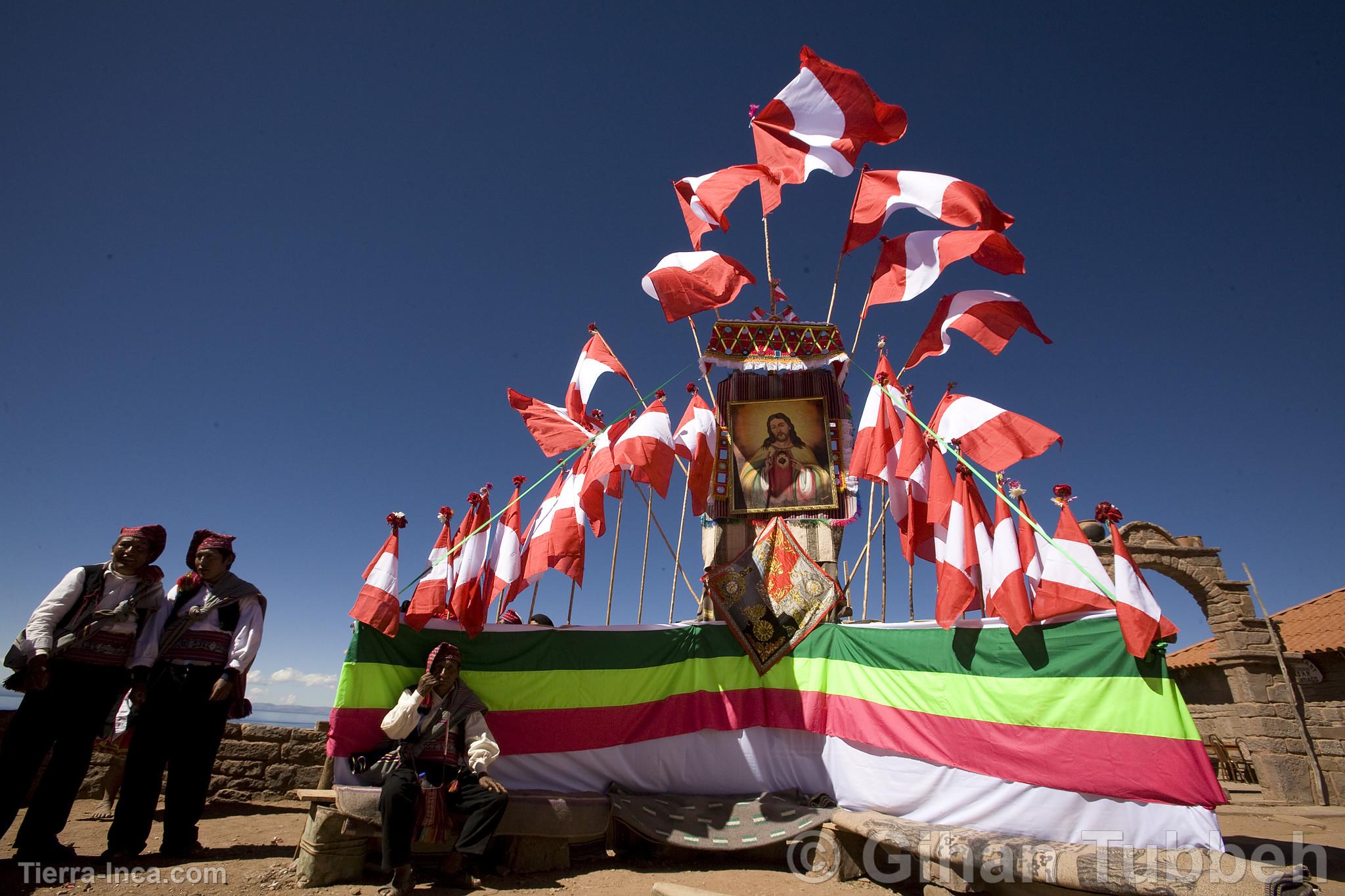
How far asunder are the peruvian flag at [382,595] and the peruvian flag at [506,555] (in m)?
0.95

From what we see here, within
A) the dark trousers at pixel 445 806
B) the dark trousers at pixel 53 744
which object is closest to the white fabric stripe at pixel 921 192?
the dark trousers at pixel 445 806

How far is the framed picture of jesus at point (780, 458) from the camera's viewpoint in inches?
286

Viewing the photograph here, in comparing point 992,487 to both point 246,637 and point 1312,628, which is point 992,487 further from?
point 1312,628

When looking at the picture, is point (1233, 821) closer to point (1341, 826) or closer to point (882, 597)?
point (1341, 826)

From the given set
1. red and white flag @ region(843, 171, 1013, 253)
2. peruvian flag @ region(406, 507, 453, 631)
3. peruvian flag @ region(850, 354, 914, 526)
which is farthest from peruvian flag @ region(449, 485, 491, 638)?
red and white flag @ region(843, 171, 1013, 253)

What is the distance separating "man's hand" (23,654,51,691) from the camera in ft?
12.8

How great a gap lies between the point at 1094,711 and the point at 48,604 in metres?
7.32

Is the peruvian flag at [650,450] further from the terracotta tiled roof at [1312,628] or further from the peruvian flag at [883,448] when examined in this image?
the terracotta tiled roof at [1312,628]

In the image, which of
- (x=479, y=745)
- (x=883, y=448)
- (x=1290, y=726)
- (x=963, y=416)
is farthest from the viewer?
(x=1290, y=726)

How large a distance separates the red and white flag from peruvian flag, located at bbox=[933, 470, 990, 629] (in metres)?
2.90

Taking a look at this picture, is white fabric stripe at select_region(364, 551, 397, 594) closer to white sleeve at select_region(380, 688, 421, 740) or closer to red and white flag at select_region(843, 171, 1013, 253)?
white sleeve at select_region(380, 688, 421, 740)

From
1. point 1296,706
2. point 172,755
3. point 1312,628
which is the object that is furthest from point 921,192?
point 1312,628

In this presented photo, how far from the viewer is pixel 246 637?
185 inches

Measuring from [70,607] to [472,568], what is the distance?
9.31 feet
